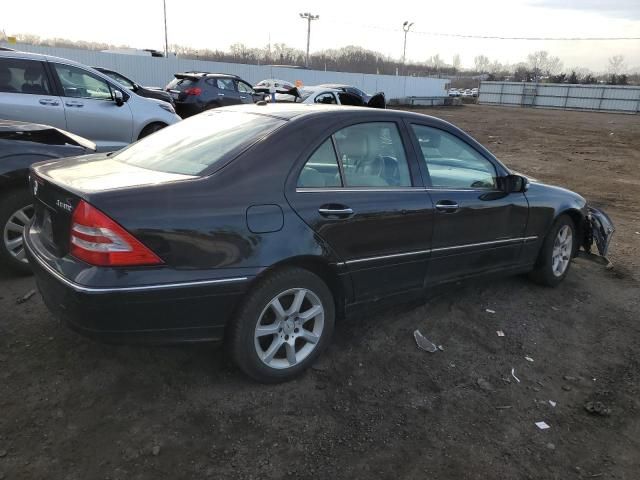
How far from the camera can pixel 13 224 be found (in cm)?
421

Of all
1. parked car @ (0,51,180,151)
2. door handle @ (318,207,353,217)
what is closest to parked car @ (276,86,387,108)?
parked car @ (0,51,180,151)

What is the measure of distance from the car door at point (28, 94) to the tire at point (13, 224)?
3.15 meters

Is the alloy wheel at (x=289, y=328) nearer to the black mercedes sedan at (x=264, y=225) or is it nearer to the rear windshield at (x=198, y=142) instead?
the black mercedes sedan at (x=264, y=225)

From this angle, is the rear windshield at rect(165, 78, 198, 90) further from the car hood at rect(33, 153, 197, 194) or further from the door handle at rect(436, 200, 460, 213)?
the door handle at rect(436, 200, 460, 213)

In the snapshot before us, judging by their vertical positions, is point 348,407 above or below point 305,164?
below

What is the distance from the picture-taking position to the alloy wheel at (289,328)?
302 cm

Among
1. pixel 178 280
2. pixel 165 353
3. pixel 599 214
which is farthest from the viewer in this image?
pixel 599 214

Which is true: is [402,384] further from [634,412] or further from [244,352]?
[634,412]

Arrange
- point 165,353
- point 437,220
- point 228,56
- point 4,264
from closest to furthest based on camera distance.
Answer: point 165,353 → point 437,220 → point 4,264 → point 228,56

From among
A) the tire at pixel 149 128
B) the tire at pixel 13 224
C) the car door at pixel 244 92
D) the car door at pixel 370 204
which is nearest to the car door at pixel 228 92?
the car door at pixel 244 92

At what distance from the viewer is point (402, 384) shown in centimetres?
326

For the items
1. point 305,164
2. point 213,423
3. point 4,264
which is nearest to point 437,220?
point 305,164

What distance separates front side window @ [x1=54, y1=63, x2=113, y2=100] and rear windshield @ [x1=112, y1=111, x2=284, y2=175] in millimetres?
4385

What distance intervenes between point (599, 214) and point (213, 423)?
453cm
